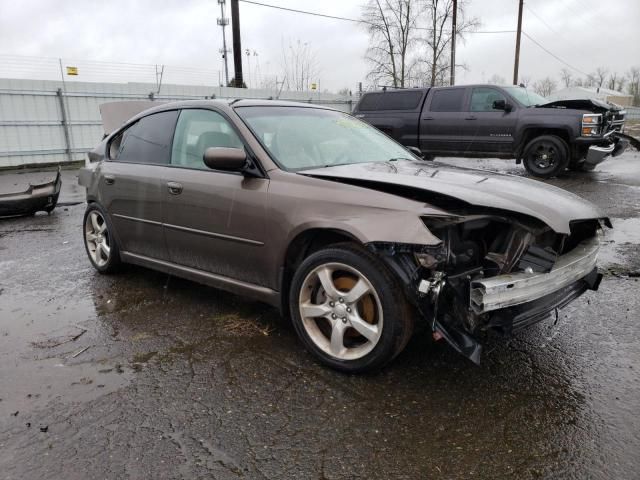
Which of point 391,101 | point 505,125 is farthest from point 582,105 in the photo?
point 391,101

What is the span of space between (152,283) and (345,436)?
281 centimetres

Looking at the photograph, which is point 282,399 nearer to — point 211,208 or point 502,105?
point 211,208

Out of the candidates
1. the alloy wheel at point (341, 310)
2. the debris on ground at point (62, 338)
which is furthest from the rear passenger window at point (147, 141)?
the alloy wheel at point (341, 310)

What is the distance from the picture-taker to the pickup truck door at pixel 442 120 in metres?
11.0

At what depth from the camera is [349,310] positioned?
9.16ft

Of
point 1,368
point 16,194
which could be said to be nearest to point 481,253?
point 1,368

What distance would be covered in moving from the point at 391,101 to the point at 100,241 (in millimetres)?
8833

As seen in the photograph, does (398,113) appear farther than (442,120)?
Yes

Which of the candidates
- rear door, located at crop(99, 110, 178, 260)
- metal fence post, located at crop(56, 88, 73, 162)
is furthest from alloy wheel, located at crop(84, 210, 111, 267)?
metal fence post, located at crop(56, 88, 73, 162)

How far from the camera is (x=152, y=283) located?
4.53 meters

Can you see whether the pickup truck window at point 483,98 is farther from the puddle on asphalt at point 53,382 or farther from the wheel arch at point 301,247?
the puddle on asphalt at point 53,382

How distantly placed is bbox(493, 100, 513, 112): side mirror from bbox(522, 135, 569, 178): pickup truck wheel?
834mm

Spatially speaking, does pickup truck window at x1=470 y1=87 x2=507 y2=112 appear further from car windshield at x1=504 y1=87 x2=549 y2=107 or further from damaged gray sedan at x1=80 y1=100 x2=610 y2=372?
damaged gray sedan at x1=80 y1=100 x2=610 y2=372

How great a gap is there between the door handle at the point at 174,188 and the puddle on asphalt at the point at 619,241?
3.88 metres
